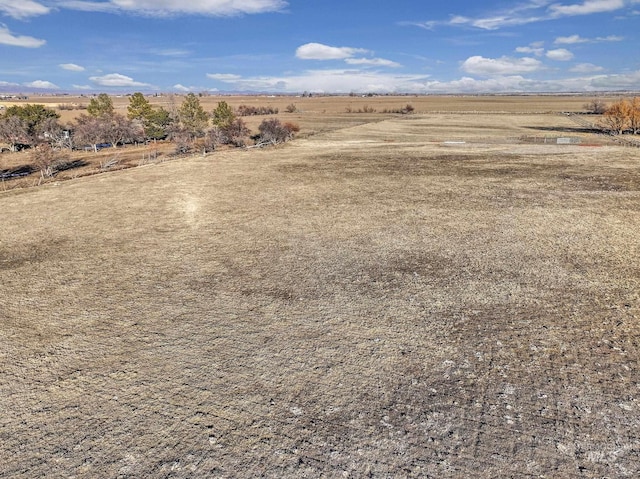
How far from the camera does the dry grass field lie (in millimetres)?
5043

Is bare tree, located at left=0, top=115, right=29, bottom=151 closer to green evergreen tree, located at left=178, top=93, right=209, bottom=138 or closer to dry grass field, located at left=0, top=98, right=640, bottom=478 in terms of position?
green evergreen tree, located at left=178, top=93, right=209, bottom=138

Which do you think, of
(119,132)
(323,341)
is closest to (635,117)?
(323,341)

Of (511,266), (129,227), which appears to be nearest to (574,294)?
(511,266)

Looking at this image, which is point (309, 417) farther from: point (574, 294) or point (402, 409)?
point (574, 294)

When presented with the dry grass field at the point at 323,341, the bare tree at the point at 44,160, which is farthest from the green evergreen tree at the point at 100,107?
the dry grass field at the point at 323,341

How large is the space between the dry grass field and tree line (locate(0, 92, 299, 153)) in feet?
83.1

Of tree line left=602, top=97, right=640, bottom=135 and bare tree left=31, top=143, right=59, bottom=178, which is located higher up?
tree line left=602, top=97, right=640, bottom=135

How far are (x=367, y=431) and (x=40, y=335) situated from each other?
6272 millimetres

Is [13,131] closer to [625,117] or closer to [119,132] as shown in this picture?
[119,132]

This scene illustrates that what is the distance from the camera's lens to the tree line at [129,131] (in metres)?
37.6

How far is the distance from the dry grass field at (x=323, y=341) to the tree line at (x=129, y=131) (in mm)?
25324

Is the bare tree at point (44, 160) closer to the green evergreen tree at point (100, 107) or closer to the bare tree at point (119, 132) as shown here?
the bare tree at point (119, 132)

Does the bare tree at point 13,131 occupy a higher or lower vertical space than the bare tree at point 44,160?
higher

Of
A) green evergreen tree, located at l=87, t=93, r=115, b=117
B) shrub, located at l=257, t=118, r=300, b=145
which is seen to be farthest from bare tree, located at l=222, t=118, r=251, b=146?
green evergreen tree, located at l=87, t=93, r=115, b=117
